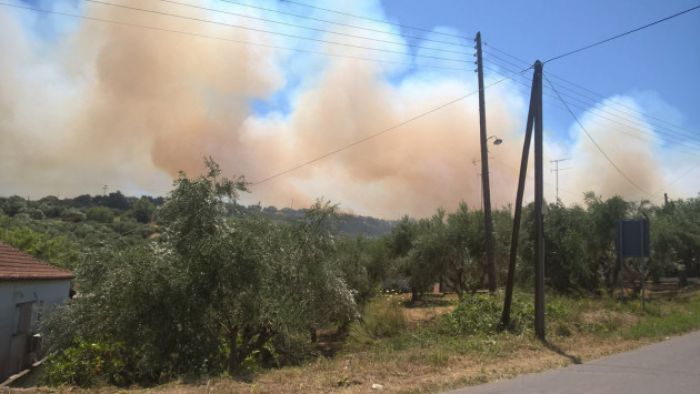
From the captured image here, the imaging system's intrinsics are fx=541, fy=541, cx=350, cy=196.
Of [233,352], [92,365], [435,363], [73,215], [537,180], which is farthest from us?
[73,215]

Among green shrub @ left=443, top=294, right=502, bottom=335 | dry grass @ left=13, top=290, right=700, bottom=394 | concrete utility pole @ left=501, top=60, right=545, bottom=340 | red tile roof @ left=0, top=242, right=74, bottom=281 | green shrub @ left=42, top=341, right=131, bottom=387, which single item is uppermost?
concrete utility pole @ left=501, top=60, right=545, bottom=340

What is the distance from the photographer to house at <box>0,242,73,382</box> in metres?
16.2

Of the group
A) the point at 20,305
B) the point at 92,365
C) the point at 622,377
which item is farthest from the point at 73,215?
the point at 622,377

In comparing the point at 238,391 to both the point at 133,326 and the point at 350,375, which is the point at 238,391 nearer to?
the point at 350,375

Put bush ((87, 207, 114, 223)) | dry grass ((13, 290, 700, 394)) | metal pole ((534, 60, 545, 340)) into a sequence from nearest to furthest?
dry grass ((13, 290, 700, 394))
metal pole ((534, 60, 545, 340))
bush ((87, 207, 114, 223))

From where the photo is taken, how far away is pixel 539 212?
45.8ft

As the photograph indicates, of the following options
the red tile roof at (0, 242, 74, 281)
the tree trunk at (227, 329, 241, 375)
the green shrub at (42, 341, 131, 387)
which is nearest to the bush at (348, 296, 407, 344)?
the tree trunk at (227, 329, 241, 375)

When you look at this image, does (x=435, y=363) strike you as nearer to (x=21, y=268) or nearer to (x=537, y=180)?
(x=537, y=180)

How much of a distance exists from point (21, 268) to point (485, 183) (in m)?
16.5

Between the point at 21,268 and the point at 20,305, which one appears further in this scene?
the point at 21,268

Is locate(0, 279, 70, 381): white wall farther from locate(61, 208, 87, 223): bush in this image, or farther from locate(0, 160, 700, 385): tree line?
locate(61, 208, 87, 223): bush

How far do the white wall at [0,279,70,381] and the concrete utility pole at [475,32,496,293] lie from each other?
592 inches

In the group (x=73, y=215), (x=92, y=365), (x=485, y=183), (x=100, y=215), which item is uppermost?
(x=100, y=215)

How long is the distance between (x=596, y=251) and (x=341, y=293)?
62.3 feet
